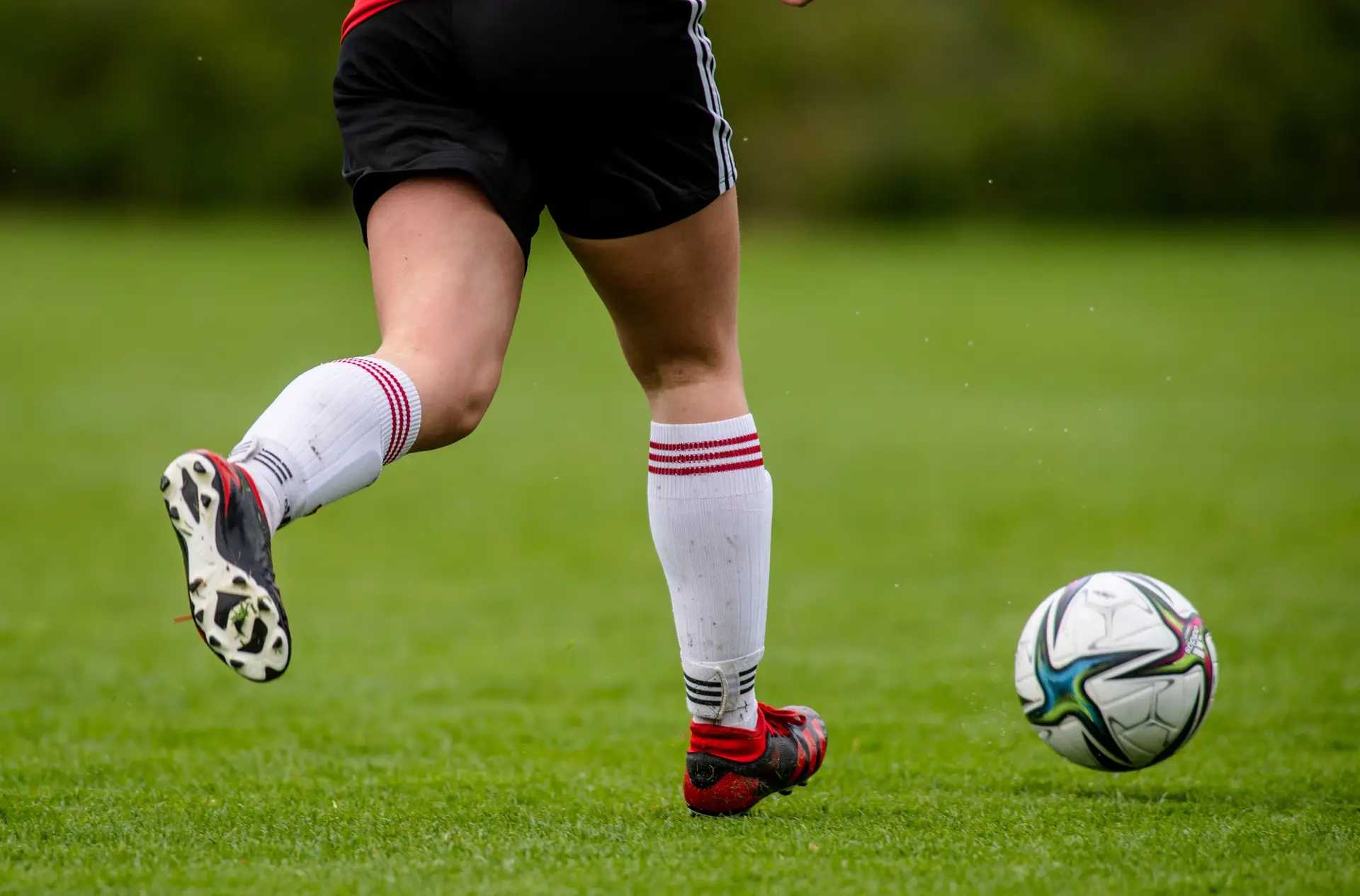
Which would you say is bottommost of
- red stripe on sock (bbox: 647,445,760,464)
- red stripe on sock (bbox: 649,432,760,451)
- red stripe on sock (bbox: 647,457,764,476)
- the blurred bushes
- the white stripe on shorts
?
the blurred bushes

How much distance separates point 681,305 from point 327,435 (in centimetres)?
66

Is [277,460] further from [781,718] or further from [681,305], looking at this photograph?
[781,718]

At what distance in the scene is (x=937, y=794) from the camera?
2.62m

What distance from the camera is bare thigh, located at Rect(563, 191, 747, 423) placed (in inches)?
89.0

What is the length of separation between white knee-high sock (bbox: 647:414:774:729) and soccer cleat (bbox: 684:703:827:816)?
0.02 metres

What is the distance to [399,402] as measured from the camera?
1.94 meters

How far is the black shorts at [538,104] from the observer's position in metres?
2.10

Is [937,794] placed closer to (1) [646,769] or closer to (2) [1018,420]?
(1) [646,769]

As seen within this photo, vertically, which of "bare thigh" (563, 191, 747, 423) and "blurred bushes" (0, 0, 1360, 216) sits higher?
"bare thigh" (563, 191, 747, 423)

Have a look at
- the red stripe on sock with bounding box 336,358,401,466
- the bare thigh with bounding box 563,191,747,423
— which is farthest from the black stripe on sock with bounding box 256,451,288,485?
the bare thigh with bounding box 563,191,747,423

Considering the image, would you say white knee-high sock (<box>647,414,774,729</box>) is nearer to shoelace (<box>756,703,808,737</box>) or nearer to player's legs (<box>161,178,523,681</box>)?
shoelace (<box>756,703,808,737</box>)

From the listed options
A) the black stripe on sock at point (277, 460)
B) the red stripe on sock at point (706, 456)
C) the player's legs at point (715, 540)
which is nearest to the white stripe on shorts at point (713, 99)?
the player's legs at point (715, 540)

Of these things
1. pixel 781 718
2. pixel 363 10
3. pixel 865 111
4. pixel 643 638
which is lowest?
pixel 865 111

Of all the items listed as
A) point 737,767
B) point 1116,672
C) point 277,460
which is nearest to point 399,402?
point 277,460
